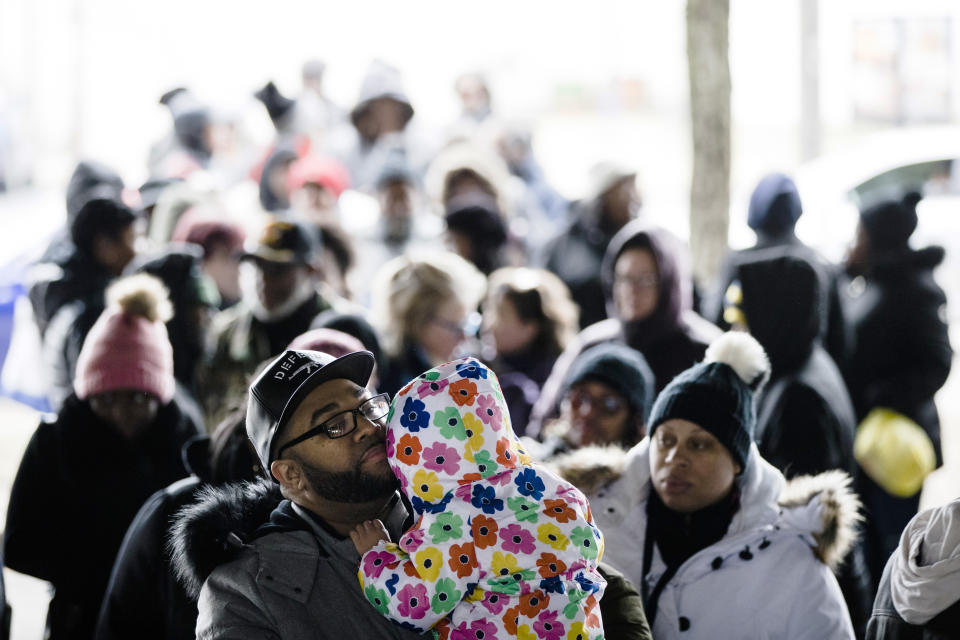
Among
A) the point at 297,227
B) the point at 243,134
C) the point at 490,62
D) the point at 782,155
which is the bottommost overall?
the point at 782,155

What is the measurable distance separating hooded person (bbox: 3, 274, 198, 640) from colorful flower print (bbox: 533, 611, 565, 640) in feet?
7.04

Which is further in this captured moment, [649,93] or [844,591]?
[649,93]

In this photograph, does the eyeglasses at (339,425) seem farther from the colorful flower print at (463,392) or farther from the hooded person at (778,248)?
the hooded person at (778,248)

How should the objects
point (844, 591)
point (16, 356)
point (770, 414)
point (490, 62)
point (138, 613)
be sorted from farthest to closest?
point (490, 62) → point (16, 356) → point (770, 414) → point (844, 591) → point (138, 613)

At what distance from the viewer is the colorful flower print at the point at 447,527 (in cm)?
269

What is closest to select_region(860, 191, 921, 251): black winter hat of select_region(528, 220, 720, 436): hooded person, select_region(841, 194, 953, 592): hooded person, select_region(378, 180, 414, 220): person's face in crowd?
select_region(841, 194, 953, 592): hooded person

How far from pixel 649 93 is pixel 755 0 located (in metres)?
6.34

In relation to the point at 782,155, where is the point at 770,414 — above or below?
above

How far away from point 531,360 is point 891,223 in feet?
6.27

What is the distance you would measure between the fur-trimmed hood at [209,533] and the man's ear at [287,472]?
129 mm

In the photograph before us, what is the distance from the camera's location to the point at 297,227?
5.89 meters

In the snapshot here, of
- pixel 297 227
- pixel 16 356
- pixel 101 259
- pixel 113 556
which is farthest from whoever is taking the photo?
pixel 16 356

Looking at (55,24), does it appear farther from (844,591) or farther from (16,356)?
(844,591)

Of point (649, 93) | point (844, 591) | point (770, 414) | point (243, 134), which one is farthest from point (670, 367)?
point (649, 93)
